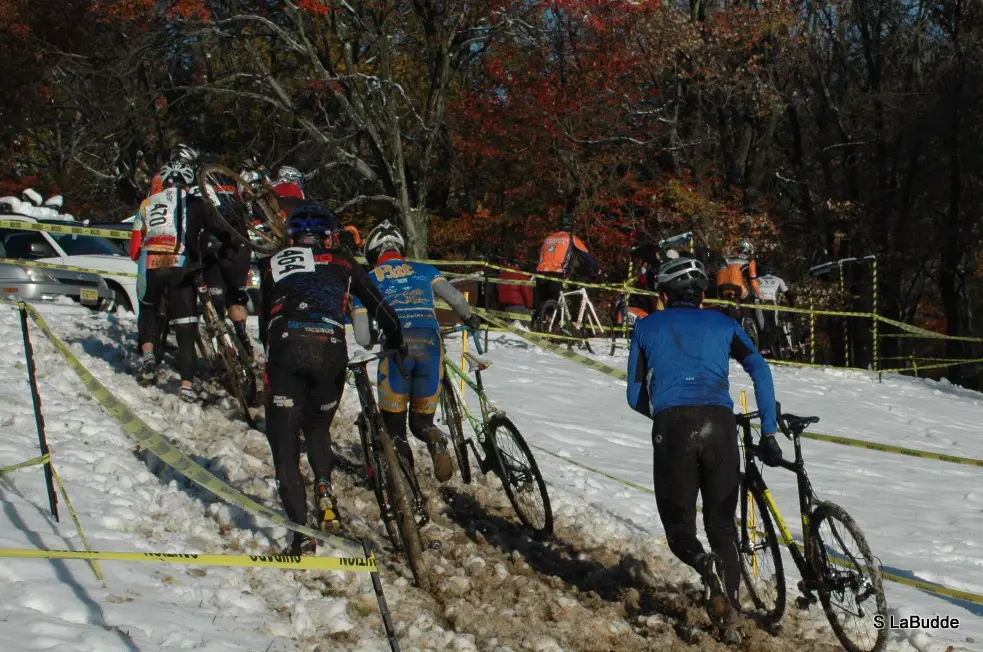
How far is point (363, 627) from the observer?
560 centimetres

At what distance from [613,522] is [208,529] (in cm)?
294

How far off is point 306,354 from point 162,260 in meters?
3.98

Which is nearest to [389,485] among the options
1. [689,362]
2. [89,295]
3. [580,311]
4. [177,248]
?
[689,362]

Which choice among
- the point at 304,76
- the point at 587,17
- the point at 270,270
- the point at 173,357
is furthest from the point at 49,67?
the point at 270,270

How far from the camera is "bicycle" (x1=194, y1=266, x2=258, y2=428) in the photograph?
31.2 feet

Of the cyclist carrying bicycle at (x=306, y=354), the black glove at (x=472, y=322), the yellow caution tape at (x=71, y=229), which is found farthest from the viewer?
the yellow caution tape at (x=71, y=229)

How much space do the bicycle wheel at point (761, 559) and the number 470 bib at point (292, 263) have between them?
2864 millimetres

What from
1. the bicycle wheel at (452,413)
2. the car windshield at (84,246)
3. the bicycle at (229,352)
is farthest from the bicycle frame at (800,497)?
the car windshield at (84,246)

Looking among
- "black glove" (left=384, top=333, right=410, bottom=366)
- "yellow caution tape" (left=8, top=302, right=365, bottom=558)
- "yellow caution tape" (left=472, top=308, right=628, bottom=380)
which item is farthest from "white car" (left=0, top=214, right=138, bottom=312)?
"yellow caution tape" (left=8, top=302, right=365, bottom=558)

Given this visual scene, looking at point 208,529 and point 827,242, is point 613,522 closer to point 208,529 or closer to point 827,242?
point 208,529

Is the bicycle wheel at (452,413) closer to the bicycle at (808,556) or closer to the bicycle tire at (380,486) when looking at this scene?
the bicycle tire at (380,486)

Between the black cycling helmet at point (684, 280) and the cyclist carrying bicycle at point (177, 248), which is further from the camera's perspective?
the cyclist carrying bicycle at point (177, 248)

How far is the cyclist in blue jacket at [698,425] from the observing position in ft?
19.1

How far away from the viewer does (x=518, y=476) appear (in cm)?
762
